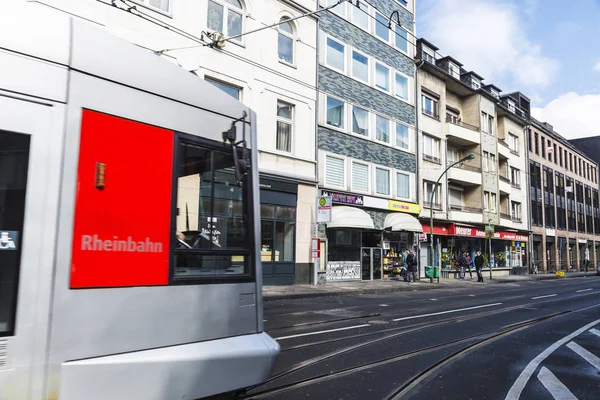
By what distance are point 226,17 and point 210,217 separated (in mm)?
16848

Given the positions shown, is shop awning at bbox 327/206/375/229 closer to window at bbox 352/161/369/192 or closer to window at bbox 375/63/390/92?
window at bbox 352/161/369/192

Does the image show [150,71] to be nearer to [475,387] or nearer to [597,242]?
[475,387]

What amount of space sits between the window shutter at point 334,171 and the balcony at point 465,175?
38.4ft

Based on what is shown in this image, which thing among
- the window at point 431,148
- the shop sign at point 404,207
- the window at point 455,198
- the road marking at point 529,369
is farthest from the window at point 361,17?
the road marking at point 529,369

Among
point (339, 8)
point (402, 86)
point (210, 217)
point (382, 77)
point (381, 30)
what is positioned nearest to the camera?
point (210, 217)

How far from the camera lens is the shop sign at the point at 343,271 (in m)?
21.8

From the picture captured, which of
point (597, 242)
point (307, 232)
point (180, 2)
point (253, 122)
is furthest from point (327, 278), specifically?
point (597, 242)

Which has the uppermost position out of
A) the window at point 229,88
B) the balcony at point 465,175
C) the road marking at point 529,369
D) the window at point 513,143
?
the window at point 513,143

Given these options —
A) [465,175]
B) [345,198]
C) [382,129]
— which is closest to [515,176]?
[465,175]

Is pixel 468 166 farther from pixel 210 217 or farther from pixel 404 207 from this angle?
pixel 210 217

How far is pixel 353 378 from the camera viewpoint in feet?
17.3

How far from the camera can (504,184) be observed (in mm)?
37438

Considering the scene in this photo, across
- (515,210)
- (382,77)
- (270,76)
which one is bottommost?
(515,210)

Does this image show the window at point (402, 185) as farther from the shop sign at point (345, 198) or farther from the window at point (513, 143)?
the window at point (513, 143)
